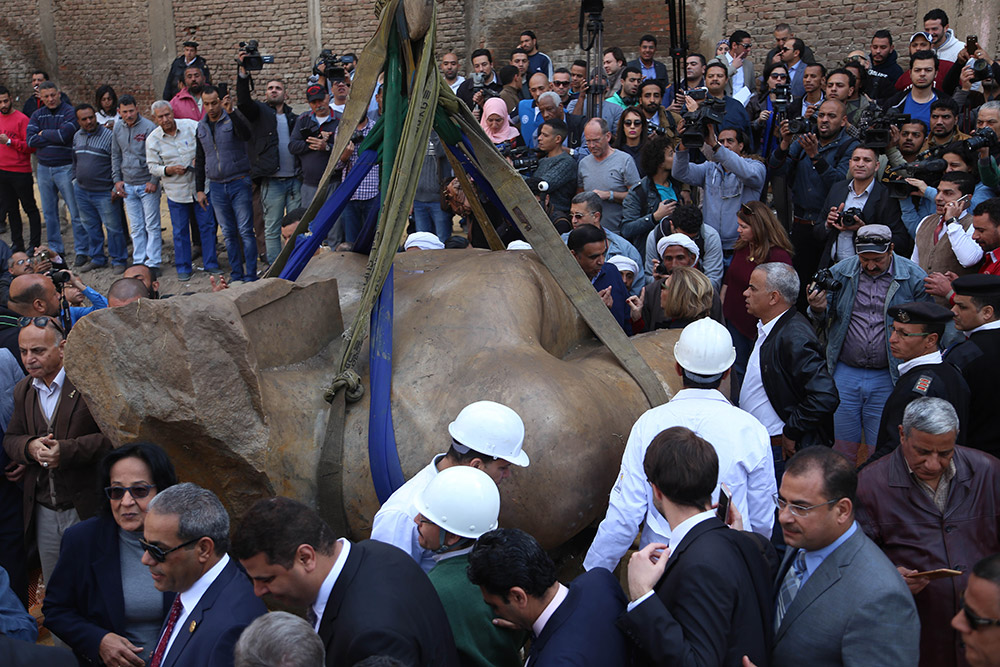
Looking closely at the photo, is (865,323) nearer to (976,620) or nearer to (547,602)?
(976,620)

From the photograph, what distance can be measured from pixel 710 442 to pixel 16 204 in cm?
1047

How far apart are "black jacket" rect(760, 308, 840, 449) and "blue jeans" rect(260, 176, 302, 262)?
6.06m

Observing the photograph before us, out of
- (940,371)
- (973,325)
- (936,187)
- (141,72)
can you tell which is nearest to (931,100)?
(936,187)

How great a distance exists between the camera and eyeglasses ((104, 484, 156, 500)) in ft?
10.8

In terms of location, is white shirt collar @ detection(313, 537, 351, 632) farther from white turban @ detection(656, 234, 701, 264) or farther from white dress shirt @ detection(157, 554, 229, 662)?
white turban @ detection(656, 234, 701, 264)

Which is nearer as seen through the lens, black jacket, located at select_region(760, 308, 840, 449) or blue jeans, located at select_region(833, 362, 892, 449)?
black jacket, located at select_region(760, 308, 840, 449)

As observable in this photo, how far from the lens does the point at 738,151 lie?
7.14 meters

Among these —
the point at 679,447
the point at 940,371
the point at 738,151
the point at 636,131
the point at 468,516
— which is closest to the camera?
the point at 679,447

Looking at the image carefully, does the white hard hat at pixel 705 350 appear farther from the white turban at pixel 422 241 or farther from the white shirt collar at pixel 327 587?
the white turban at pixel 422 241

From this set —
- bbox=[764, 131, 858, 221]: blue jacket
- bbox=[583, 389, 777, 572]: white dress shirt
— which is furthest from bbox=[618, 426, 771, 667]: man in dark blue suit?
bbox=[764, 131, 858, 221]: blue jacket

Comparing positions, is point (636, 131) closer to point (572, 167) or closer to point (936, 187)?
point (572, 167)

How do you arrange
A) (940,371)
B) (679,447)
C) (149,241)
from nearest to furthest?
(679,447) → (940,371) → (149,241)

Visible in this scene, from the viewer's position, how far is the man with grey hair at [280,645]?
2.18 metres

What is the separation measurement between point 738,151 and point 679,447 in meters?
4.87
